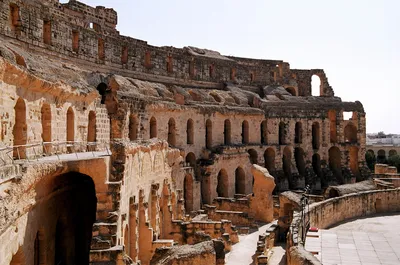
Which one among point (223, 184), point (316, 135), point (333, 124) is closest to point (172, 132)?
point (223, 184)

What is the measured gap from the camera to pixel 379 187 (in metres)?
29.3

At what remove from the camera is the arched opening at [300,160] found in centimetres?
3875

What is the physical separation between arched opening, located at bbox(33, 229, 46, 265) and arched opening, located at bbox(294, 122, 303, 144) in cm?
2951

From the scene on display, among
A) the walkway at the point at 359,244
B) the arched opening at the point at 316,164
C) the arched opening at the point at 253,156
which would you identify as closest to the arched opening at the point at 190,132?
the arched opening at the point at 253,156

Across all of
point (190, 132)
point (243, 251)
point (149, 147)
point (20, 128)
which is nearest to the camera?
point (20, 128)

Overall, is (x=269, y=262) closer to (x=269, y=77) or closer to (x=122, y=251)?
(x=122, y=251)

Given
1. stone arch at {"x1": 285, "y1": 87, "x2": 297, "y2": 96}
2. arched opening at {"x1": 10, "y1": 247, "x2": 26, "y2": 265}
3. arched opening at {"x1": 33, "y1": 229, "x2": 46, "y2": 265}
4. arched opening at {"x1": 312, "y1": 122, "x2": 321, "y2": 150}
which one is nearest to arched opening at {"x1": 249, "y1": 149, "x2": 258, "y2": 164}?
arched opening at {"x1": 312, "y1": 122, "x2": 321, "y2": 150}

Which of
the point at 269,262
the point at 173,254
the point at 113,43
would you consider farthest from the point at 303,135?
the point at 173,254

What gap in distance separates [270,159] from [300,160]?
362 cm

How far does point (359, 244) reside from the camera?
18172 mm

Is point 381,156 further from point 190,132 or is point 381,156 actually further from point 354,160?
point 190,132

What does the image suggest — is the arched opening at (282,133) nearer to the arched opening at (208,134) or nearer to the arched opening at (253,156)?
the arched opening at (253,156)

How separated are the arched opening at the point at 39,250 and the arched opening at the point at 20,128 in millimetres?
2432

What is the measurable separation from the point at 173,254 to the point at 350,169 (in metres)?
30.7
